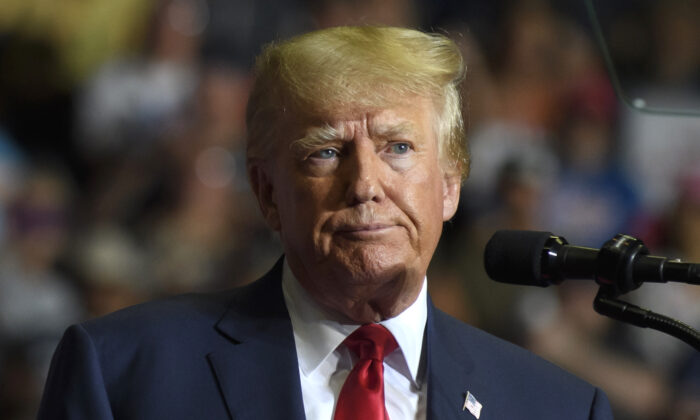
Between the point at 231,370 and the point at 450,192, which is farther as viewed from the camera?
the point at 450,192

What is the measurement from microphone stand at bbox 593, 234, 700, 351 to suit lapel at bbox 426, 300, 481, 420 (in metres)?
0.52

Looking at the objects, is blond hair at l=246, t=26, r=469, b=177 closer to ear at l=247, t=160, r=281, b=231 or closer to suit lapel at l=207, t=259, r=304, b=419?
ear at l=247, t=160, r=281, b=231

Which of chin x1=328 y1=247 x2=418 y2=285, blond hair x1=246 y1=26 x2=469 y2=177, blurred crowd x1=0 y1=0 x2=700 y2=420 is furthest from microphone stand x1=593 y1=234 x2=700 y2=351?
blurred crowd x1=0 y1=0 x2=700 y2=420

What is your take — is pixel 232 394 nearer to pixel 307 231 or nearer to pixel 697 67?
pixel 307 231

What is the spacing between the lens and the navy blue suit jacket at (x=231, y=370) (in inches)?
69.2

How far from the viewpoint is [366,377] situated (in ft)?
6.09

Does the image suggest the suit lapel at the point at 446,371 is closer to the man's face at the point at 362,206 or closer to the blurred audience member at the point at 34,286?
the man's face at the point at 362,206

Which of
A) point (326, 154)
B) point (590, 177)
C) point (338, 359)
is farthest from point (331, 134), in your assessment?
point (590, 177)

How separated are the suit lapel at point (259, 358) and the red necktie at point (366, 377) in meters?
0.09

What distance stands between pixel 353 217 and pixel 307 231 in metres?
0.11

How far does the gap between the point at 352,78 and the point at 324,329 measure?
472 mm

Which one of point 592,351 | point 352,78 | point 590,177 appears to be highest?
point 352,78

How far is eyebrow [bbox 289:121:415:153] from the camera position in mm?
1845

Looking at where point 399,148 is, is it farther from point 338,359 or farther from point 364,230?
point 338,359
